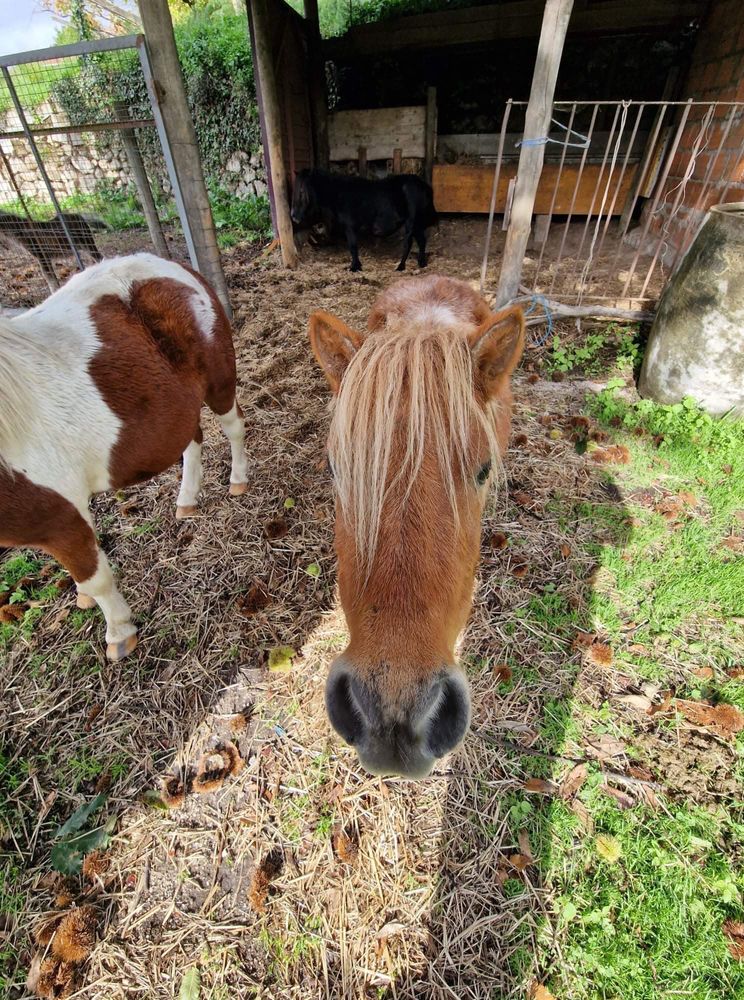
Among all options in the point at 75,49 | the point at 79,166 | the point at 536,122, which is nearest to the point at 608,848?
the point at 536,122

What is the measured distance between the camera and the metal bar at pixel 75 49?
3.90 metres

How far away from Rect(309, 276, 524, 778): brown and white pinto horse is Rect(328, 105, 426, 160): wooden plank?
35.5 feet

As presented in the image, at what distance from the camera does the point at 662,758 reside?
7.23ft

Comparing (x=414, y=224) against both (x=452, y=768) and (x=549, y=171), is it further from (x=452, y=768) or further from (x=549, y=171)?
(x=452, y=768)

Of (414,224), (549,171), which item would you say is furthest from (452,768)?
(549,171)

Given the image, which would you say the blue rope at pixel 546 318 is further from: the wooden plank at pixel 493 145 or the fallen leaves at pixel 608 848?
the wooden plank at pixel 493 145

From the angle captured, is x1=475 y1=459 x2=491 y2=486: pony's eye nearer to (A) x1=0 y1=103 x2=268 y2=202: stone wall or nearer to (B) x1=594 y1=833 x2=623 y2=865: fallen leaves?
(B) x1=594 y1=833 x2=623 y2=865: fallen leaves

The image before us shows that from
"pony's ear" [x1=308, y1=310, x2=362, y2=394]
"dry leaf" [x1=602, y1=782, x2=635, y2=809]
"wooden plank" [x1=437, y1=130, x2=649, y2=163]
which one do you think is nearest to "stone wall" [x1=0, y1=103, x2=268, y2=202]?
"wooden plank" [x1=437, y1=130, x2=649, y2=163]

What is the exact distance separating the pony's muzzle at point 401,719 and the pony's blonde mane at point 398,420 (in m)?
0.40

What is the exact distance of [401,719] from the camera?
4.06ft

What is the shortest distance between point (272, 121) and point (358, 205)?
194 cm

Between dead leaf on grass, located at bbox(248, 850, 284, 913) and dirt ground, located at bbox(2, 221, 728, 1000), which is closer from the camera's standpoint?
dirt ground, located at bbox(2, 221, 728, 1000)

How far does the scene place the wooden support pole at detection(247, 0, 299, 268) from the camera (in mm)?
6984

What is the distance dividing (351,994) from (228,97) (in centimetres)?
1754
